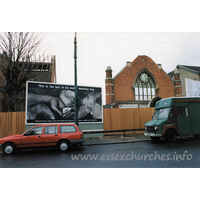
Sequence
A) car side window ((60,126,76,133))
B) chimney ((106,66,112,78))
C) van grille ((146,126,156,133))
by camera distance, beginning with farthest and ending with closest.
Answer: chimney ((106,66,112,78)), van grille ((146,126,156,133)), car side window ((60,126,76,133))

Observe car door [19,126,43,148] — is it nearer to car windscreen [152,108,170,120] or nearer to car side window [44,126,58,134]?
car side window [44,126,58,134]

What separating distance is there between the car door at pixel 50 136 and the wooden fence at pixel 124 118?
22.8ft

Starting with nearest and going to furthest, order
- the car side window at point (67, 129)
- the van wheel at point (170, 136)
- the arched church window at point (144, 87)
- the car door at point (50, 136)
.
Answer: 1. the car door at point (50, 136)
2. the car side window at point (67, 129)
3. the van wheel at point (170, 136)
4. the arched church window at point (144, 87)

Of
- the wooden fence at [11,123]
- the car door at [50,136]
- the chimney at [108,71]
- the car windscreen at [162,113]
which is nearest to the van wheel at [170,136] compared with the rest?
the car windscreen at [162,113]

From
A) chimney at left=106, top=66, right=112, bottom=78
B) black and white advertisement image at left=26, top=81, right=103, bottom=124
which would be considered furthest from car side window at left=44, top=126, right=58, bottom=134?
chimney at left=106, top=66, right=112, bottom=78

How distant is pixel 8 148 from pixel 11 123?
16.6 ft

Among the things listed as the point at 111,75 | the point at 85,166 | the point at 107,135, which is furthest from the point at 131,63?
the point at 85,166

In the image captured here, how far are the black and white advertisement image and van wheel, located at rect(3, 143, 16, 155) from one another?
13.8 feet

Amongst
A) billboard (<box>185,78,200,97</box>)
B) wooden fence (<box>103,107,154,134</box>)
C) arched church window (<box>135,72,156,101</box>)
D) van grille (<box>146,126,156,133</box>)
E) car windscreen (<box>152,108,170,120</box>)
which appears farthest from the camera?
billboard (<box>185,78,200,97</box>)

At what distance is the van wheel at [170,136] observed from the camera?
11.6m

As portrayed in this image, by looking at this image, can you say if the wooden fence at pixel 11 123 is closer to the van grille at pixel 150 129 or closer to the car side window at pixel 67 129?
the car side window at pixel 67 129

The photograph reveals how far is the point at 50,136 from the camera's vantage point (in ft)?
31.1

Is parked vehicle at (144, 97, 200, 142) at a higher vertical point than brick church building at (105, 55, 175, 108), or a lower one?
lower

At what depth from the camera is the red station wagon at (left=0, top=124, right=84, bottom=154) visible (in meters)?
9.11
